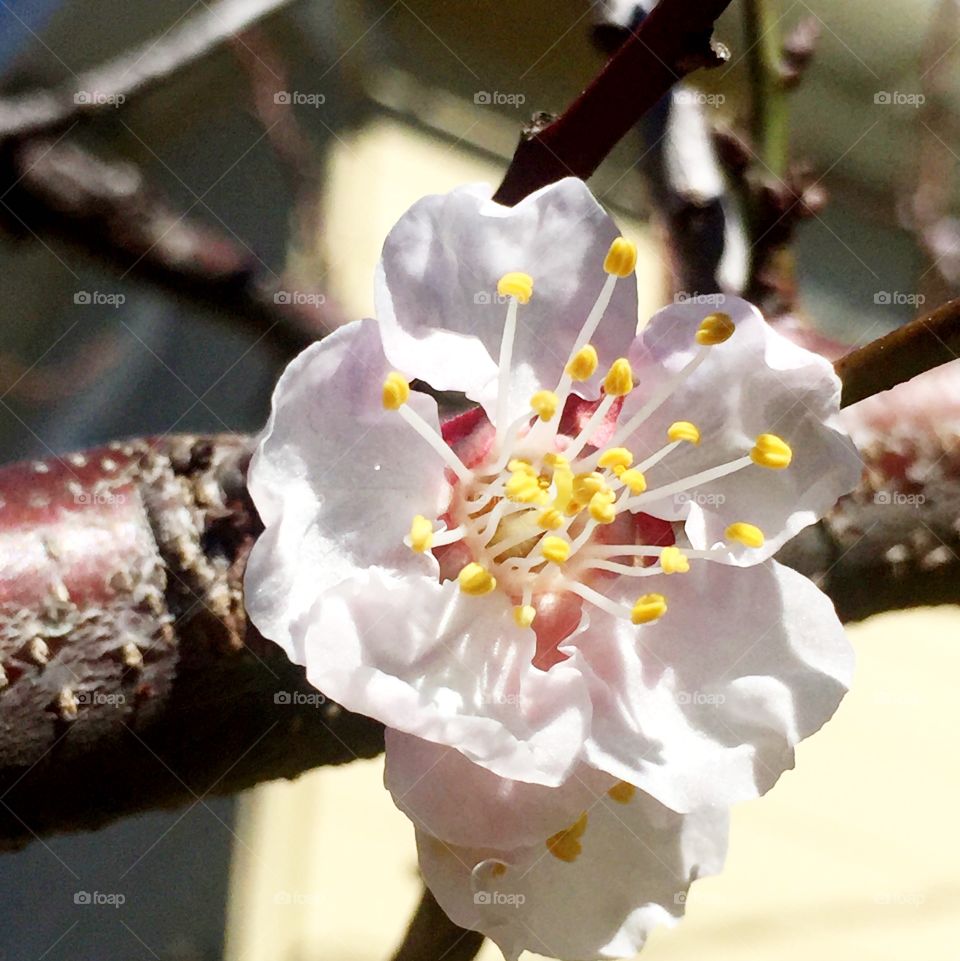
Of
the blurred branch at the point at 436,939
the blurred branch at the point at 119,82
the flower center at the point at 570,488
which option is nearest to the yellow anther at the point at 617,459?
the flower center at the point at 570,488

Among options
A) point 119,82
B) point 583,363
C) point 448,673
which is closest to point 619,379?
point 583,363

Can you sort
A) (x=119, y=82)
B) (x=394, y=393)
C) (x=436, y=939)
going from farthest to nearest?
(x=119, y=82), (x=436, y=939), (x=394, y=393)

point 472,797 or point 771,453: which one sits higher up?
point 771,453

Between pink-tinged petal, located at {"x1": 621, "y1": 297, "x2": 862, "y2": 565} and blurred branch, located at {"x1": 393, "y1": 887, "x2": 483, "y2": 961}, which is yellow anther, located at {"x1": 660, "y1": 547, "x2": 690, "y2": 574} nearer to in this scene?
pink-tinged petal, located at {"x1": 621, "y1": 297, "x2": 862, "y2": 565}

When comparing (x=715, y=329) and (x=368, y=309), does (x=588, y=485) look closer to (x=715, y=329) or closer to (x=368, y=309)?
(x=715, y=329)

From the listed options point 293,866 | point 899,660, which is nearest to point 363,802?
point 293,866

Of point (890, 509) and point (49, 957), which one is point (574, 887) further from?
point (49, 957)

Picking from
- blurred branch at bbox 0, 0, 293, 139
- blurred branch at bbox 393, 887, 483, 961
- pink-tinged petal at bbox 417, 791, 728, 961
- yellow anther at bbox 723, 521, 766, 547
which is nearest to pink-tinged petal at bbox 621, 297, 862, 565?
yellow anther at bbox 723, 521, 766, 547
